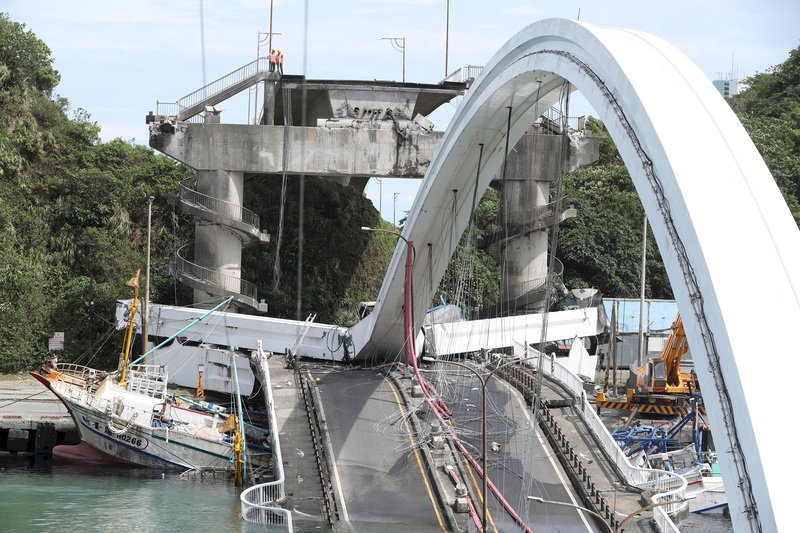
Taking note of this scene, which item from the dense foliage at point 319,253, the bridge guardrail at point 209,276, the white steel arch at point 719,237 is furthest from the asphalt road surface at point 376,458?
the dense foliage at point 319,253

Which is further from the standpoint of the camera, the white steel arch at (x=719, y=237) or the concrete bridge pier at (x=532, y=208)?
the concrete bridge pier at (x=532, y=208)

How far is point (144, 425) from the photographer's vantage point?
32406 millimetres

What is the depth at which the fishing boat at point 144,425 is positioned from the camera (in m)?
32.1

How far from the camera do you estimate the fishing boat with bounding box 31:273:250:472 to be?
32.1 metres

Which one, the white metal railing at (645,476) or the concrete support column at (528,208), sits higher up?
the concrete support column at (528,208)

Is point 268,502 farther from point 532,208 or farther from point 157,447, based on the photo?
point 532,208

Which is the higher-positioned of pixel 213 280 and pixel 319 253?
pixel 319 253

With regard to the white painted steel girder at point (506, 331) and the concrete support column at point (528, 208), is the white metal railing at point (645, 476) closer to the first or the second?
the white painted steel girder at point (506, 331)

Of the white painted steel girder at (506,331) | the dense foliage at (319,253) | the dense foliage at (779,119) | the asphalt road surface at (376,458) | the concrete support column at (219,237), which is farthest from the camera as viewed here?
the dense foliage at (779,119)

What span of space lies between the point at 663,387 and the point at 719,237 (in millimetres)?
24674

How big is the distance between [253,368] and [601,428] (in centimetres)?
1340

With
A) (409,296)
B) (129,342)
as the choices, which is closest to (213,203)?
(129,342)

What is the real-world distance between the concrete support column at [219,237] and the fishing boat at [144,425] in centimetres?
769

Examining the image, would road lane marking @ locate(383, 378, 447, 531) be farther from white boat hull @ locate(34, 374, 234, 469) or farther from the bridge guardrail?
the bridge guardrail
